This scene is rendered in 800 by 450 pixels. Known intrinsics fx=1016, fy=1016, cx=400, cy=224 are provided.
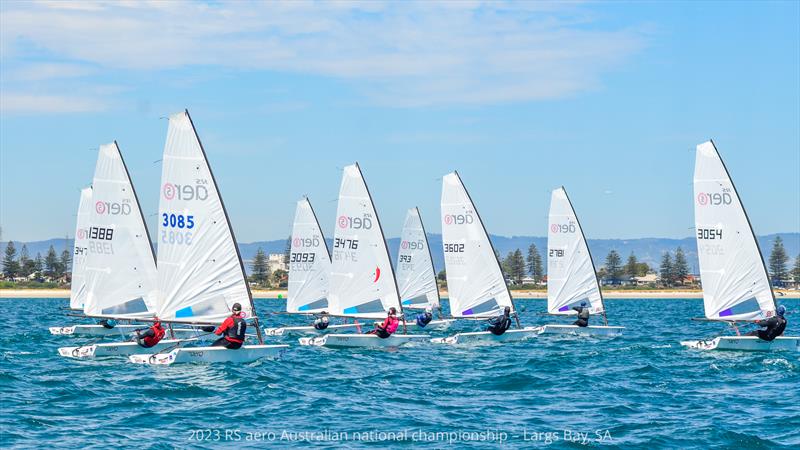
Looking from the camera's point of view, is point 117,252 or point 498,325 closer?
point 117,252

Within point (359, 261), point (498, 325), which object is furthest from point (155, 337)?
point (498, 325)

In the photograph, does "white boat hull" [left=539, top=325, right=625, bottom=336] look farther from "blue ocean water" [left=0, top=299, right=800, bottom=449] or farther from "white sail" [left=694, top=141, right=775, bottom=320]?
"blue ocean water" [left=0, top=299, right=800, bottom=449]

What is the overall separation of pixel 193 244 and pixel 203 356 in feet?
12.5

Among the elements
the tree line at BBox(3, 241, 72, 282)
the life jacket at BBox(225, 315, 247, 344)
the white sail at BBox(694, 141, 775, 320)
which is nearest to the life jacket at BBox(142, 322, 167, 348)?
the life jacket at BBox(225, 315, 247, 344)

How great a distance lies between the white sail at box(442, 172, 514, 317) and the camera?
42.7 metres

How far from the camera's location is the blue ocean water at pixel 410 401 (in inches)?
734

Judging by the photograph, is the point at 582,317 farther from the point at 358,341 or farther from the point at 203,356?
the point at 203,356

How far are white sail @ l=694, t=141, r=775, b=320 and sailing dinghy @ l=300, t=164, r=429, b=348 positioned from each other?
11722 mm

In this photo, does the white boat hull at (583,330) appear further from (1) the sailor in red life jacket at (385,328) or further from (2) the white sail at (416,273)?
(2) the white sail at (416,273)

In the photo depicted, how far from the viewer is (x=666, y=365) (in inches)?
1201

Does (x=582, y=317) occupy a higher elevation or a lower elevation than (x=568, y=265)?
lower

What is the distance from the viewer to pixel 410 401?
23.1 meters

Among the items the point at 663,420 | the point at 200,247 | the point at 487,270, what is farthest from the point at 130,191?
the point at 663,420

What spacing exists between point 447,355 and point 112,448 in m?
17.6
